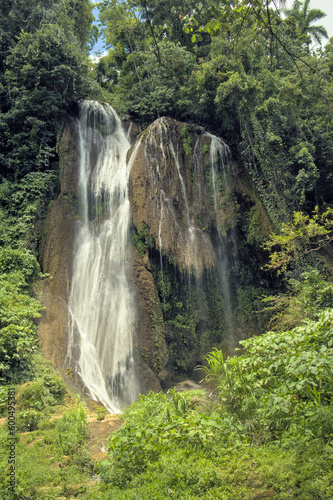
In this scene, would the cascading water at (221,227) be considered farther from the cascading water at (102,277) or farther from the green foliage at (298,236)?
the cascading water at (102,277)

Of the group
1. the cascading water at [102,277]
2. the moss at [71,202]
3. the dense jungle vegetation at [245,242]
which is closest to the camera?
the dense jungle vegetation at [245,242]

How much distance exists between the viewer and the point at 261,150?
1351 cm

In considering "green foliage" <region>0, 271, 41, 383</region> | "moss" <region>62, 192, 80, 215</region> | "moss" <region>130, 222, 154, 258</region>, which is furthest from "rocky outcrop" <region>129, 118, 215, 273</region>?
"green foliage" <region>0, 271, 41, 383</region>

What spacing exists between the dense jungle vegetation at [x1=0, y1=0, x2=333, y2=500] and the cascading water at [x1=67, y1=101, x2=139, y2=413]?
130cm

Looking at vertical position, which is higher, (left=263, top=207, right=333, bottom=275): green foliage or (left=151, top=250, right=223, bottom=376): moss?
(left=263, top=207, right=333, bottom=275): green foliage

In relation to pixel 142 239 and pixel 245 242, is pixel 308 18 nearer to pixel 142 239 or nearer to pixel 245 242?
pixel 245 242

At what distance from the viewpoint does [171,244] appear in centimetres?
1147

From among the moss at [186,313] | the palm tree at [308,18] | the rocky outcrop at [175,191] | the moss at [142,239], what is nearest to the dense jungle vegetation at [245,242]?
the moss at [186,313]

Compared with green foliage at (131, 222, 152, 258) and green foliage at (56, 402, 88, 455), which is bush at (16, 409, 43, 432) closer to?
green foliage at (56, 402, 88, 455)

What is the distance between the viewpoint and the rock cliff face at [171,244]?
10477mm

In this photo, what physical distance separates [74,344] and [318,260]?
28.5 ft

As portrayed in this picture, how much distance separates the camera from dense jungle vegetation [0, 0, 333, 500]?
10.4ft

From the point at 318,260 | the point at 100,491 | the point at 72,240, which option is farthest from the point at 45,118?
the point at 100,491

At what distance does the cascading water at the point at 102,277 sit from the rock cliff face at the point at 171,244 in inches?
10.5
